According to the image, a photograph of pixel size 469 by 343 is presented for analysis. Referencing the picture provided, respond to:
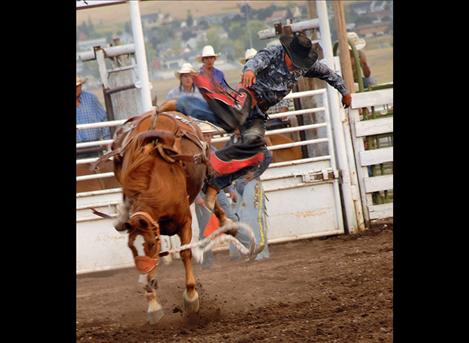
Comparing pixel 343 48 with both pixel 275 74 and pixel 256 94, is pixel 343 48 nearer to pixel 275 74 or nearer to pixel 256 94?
pixel 275 74

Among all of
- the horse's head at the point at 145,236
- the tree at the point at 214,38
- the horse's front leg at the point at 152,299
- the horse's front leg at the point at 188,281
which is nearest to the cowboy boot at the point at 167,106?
the horse's front leg at the point at 188,281

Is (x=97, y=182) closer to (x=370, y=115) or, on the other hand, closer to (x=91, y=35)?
(x=370, y=115)

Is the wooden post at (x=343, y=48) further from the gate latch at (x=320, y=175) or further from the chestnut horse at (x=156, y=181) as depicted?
the chestnut horse at (x=156, y=181)

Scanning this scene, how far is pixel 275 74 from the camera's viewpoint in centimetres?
875

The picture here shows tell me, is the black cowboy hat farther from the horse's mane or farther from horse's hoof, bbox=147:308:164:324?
horse's hoof, bbox=147:308:164:324

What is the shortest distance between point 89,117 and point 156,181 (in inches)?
153

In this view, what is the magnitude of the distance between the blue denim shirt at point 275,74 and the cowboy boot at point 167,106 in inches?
38.3

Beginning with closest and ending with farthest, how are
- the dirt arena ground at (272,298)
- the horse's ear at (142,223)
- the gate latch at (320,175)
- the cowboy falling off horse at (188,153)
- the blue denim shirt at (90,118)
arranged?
the dirt arena ground at (272,298)
the horse's ear at (142,223)
the cowboy falling off horse at (188,153)
the gate latch at (320,175)
the blue denim shirt at (90,118)

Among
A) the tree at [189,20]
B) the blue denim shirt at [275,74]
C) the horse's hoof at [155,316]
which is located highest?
the tree at [189,20]

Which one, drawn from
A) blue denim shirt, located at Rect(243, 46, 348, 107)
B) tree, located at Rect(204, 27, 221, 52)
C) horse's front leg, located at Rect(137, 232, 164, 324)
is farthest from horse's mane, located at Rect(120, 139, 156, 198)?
tree, located at Rect(204, 27, 221, 52)

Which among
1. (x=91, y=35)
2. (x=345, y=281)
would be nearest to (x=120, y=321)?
(x=345, y=281)

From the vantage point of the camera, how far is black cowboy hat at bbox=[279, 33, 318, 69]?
344 inches

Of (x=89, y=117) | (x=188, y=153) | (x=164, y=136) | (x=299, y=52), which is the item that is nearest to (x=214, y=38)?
(x=89, y=117)

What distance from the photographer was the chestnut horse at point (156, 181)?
275 inches
